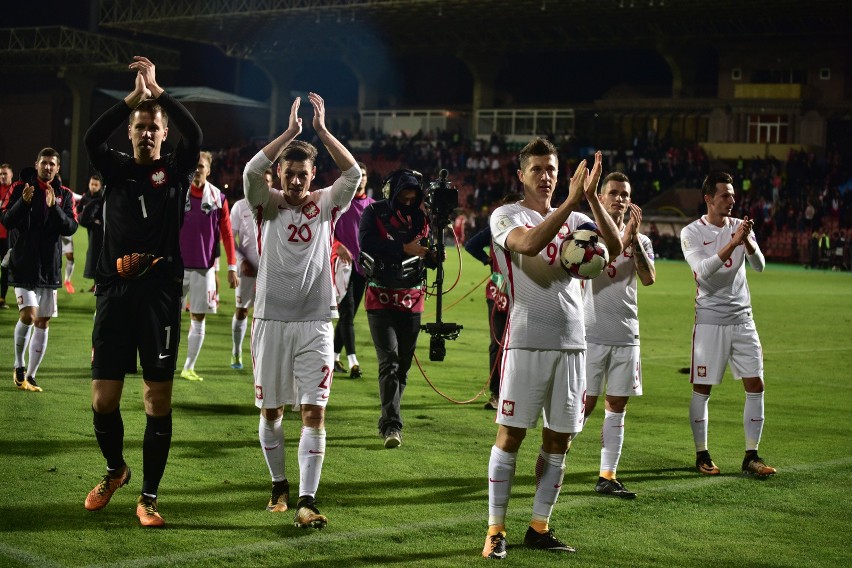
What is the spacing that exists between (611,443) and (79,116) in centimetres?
5960

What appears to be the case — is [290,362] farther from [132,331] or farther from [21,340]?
[21,340]

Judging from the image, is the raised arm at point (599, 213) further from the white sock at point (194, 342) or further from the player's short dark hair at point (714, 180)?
the white sock at point (194, 342)

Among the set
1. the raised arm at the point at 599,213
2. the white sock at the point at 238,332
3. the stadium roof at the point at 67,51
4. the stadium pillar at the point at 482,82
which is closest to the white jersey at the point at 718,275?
the raised arm at the point at 599,213

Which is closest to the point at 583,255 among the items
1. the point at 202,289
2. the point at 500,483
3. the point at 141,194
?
the point at 500,483

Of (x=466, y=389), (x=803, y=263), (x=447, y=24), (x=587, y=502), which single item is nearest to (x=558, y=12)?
(x=447, y=24)

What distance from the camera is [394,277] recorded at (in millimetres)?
8688

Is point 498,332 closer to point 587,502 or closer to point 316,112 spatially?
point 587,502

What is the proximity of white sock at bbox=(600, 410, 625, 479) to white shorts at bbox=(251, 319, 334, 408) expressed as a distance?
211 centimetres

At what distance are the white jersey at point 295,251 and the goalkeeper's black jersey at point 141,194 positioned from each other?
41cm

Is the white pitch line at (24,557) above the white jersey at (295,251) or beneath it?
beneath

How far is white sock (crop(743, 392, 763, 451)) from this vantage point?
8180 millimetres

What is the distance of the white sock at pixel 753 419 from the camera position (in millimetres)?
8180

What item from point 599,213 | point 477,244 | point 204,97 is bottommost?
point 477,244

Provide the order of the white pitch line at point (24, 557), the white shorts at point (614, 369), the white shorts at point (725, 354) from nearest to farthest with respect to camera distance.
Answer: the white pitch line at point (24, 557), the white shorts at point (614, 369), the white shorts at point (725, 354)
